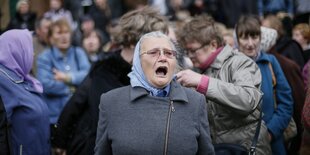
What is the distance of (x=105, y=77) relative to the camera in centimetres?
534

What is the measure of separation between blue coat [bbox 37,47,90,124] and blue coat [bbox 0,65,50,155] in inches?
118

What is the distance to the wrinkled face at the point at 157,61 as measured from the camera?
4157 millimetres

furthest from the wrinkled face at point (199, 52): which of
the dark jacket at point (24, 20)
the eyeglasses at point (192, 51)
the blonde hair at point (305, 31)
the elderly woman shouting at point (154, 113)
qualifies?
the dark jacket at point (24, 20)

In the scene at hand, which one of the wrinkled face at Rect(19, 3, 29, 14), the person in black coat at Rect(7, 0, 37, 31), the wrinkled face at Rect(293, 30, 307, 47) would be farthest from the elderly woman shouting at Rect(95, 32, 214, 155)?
the wrinkled face at Rect(19, 3, 29, 14)

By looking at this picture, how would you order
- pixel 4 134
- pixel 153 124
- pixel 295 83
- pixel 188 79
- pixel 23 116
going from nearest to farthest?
pixel 153 124, pixel 188 79, pixel 4 134, pixel 23 116, pixel 295 83

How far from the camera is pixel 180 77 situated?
463 centimetres

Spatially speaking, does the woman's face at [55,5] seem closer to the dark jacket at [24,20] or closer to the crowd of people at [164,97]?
the dark jacket at [24,20]

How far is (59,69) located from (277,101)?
355cm

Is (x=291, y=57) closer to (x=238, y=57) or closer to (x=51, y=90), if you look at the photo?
(x=238, y=57)

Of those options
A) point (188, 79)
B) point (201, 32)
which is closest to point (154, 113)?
point (188, 79)

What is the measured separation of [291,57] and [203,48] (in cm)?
247

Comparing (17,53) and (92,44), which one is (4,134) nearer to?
(17,53)

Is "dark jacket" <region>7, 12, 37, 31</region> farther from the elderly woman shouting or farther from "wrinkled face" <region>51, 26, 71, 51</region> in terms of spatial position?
the elderly woman shouting

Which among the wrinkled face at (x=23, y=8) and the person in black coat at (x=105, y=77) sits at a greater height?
the person in black coat at (x=105, y=77)
